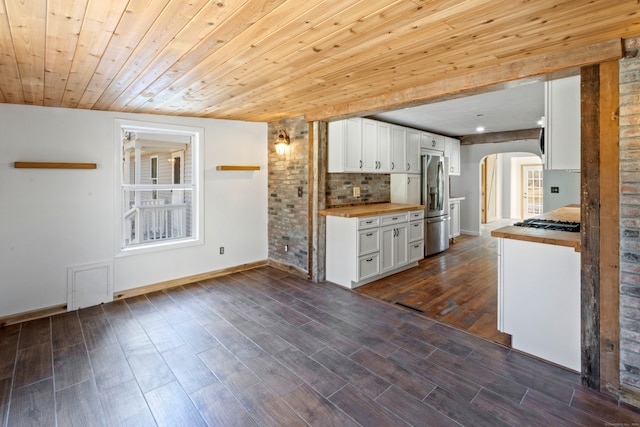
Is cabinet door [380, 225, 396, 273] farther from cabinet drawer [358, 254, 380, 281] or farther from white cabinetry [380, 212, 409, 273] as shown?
cabinet drawer [358, 254, 380, 281]

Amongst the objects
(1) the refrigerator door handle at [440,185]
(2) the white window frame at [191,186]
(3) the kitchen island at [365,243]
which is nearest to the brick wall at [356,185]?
(3) the kitchen island at [365,243]

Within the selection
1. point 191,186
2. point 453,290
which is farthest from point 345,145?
point 453,290

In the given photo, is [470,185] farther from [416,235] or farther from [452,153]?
[416,235]

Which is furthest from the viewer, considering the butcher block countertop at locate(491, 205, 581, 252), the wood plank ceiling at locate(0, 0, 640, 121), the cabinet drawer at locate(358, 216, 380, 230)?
the cabinet drawer at locate(358, 216, 380, 230)

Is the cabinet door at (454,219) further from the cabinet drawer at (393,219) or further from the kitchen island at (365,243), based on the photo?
the cabinet drawer at (393,219)

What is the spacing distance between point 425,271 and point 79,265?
15.0 ft

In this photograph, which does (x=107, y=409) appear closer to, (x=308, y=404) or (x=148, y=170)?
(x=308, y=404)

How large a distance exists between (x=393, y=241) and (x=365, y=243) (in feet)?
2.12

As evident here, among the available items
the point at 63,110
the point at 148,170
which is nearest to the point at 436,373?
the point at 63,110

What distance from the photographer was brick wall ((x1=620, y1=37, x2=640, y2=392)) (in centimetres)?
191

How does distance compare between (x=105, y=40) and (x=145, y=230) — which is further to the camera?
(x=145, y=230)

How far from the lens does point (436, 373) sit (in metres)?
2.30

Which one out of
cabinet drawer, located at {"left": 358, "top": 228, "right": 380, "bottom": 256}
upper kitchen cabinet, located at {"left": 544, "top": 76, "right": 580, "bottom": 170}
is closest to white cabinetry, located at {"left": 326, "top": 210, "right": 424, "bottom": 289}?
cabinet drawer, located at {"left": 358, "top": 228, "right": 380, "bottom": 256}

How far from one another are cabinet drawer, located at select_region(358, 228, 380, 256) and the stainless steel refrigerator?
1.80m
